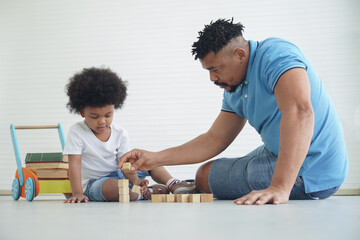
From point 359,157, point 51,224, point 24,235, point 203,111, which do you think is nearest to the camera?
point 24,235

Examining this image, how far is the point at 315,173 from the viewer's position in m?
1.99

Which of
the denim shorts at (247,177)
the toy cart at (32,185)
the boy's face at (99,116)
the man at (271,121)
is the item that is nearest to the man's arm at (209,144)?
the man at (271,121)

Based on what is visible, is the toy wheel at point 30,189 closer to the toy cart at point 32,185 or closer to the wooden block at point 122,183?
the toy cart at point 32,185

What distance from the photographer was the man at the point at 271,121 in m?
1.59

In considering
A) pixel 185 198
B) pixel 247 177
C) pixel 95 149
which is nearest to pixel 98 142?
pixel 95 149

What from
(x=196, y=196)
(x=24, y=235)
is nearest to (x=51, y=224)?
(x=24, y=235)

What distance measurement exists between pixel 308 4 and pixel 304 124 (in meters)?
3.38

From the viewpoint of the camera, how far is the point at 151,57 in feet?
15.9

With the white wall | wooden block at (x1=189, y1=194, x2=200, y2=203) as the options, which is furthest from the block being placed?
the white wall

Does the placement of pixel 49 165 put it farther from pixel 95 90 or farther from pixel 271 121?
pixel 271 121

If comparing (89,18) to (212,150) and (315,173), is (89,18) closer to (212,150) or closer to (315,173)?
(212,150)

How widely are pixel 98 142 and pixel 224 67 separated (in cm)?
100

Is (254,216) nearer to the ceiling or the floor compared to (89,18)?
nearer to the floor

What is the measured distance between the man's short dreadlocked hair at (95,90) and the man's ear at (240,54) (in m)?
0.90
